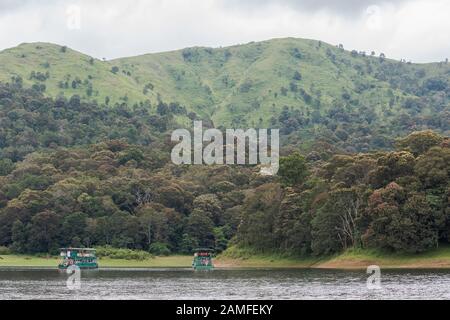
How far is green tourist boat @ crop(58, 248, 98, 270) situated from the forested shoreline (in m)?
23.0

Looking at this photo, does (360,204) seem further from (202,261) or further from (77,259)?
(77,259)

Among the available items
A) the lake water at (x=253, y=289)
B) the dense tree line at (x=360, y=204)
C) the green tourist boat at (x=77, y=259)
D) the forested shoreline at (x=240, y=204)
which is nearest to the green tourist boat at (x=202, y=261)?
the dense tree line at (x=360, y=204)

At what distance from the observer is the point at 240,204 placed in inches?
6693

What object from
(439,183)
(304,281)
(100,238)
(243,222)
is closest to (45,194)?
(100,238)

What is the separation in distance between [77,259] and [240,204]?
A: 5186 cm

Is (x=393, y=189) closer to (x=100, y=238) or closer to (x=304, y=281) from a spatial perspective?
(x=304, y=281)

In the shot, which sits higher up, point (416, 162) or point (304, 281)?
point (416, 162)

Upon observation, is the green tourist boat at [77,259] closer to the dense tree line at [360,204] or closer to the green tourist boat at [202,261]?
the green tourist boat at [202,261]

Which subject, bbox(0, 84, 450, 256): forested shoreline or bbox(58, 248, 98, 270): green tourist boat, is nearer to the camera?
bbox(0, 84, 450, 256): forested shoreline

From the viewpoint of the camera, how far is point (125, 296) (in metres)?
63.2

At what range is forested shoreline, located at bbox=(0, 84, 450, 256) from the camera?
110 meters

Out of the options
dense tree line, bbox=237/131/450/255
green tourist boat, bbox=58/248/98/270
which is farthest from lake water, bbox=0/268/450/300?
green tourist boat, bbox=58/248/98/270

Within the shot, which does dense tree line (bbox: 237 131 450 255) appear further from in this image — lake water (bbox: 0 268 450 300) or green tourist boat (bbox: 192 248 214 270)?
lake water (bbox: 0 268 450 300)

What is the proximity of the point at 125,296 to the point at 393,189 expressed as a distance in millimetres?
56559
